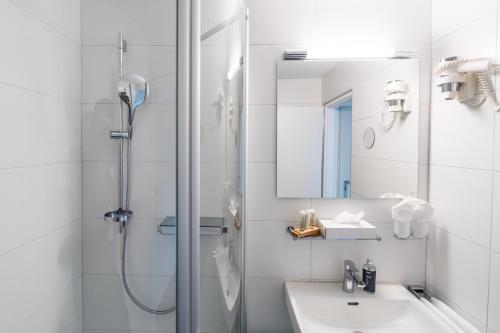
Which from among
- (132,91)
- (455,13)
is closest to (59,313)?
(132,91)

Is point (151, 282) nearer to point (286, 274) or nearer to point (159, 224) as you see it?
point (159, 224)

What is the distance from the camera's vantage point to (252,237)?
141 centimetres

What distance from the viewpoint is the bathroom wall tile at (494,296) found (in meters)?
0.99

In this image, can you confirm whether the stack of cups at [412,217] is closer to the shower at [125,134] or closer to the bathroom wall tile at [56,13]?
the shower at [125,134]

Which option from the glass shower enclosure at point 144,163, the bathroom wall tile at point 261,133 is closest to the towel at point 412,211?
the bathroom wall tile at point 261,133

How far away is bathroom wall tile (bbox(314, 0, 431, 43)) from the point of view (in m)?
1.36

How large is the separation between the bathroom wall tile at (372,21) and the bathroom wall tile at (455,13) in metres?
0.04

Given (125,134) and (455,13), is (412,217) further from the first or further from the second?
(125,134)

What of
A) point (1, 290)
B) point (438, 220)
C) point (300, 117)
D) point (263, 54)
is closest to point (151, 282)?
point (1, 290)

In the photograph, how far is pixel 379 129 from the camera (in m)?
1.37

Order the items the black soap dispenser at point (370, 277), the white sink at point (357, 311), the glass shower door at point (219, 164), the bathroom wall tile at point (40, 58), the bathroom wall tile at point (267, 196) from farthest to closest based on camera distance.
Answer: the bathroom wall tile at point (267, 196) → the black soap dispenser at point (370, 277) → the white sink at point (357, 311) → the glass shower door at point (219, 164) → the bathroom wall tile at point (40, 58)

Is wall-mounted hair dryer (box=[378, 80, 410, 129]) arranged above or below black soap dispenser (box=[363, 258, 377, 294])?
above

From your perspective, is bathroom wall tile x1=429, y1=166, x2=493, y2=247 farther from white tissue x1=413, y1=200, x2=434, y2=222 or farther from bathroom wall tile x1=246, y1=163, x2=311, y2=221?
bathroom wall tile x1=246, y1=163, x2=311, y2=221

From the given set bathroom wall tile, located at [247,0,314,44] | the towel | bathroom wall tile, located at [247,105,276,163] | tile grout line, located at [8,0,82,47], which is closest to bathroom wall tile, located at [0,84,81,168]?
tile grout line, located at [8,0,82,47]
